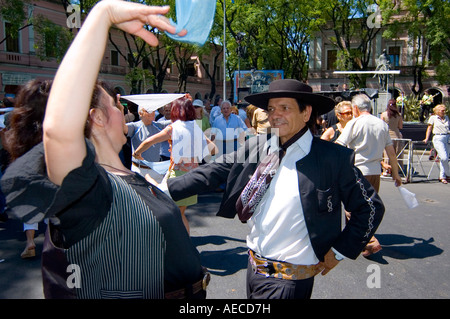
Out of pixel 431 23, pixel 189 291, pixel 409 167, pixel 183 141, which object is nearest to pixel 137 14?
pixel 189 291

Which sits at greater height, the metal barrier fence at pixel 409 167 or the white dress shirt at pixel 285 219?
the white dress shirt at pixel 285 219

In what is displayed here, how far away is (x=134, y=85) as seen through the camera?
93.2 ft

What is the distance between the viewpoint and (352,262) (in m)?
4.68

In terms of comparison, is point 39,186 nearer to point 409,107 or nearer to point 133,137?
point 133,137

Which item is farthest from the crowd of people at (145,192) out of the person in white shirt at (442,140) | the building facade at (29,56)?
the building facade at (29,56)

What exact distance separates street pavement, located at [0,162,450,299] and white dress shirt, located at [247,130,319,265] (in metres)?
1.74

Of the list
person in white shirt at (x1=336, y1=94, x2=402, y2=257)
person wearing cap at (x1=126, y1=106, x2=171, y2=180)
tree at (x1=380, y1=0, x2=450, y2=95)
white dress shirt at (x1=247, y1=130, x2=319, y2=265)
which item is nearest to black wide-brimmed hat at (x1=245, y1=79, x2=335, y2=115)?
white dress shirt at (x1=247, y1=130, x2=319, y2=265)

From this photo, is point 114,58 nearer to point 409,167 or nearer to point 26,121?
point 409,167

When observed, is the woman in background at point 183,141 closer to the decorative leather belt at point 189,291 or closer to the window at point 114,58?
the decorative leather belt at point 189,291

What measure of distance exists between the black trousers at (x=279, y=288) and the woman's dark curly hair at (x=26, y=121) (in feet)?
4.84

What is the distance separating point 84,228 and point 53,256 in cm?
22

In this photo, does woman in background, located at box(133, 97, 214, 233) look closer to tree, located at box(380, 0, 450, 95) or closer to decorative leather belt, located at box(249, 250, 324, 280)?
decorative leather belt, located at box(249, 250, 324, 280)

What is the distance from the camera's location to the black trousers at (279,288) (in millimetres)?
2145

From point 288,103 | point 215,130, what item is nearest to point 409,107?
point 215,130
